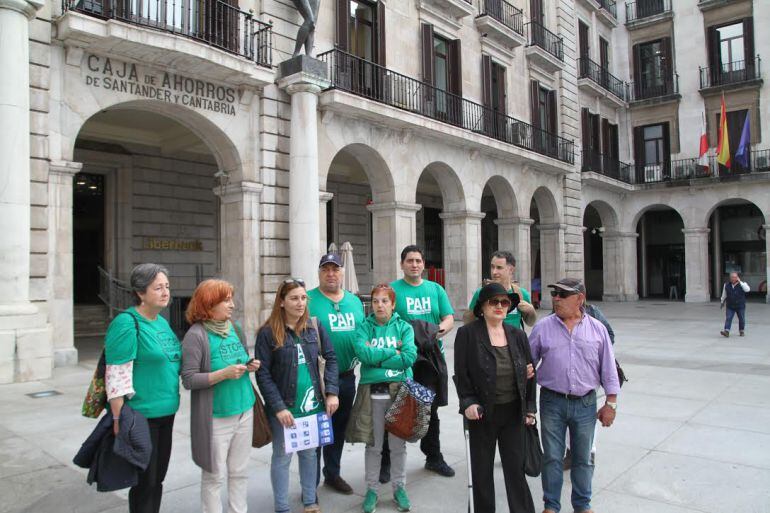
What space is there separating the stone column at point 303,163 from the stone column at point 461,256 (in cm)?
641

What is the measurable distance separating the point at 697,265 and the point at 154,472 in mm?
29480

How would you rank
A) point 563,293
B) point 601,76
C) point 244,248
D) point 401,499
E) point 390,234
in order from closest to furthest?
1. point 563,293
2. point 401,499
3. point 244,248
4. point 390,234
5. point 601,76

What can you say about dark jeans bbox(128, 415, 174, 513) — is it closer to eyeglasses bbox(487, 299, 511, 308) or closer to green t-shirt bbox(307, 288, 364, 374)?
green t-shirt bbox(307, 288, 364, 374)

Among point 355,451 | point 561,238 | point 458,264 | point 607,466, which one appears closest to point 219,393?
point 355,451

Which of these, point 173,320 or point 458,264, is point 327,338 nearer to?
point 173,320

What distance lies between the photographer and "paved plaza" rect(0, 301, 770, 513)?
4.26 meters

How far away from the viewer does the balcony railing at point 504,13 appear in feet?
64.5

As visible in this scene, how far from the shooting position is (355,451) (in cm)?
559

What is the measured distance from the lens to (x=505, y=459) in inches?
151

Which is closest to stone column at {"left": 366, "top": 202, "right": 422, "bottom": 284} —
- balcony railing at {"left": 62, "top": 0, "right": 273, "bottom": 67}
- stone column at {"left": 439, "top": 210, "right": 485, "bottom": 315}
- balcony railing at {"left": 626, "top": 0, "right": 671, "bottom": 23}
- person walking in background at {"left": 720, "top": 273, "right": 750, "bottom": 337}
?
stone column at {"left": 439, "top": 210, "right": 485, "bottom": 315}

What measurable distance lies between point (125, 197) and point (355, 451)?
12.5m

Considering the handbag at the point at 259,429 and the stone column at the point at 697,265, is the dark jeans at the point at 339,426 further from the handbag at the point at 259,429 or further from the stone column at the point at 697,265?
the stone column at the point at 697,265

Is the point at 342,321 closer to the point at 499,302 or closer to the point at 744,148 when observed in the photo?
the point at 499,302

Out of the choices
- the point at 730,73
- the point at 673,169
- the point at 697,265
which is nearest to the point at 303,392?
the point at 697,265
